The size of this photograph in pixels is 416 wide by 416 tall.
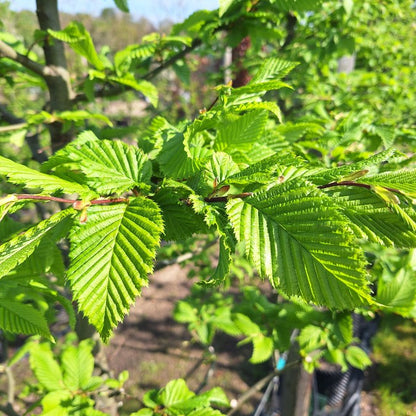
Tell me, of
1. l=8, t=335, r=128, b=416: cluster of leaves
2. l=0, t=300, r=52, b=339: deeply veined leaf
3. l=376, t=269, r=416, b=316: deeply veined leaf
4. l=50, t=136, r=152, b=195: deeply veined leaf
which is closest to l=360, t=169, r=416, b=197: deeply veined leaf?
l=50, t=136, r=152, b=195: deeply veined leaf

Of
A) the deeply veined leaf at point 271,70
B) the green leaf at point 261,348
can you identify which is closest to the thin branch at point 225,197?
the deeply veined leaf at point 271,70

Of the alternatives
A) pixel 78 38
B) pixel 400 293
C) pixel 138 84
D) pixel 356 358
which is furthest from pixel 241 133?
pixel 356 358

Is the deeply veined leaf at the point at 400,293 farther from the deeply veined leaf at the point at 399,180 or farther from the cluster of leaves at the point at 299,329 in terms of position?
the deeply veined leaf at the point at 399,180

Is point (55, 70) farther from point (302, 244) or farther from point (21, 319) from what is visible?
point (302, 244)

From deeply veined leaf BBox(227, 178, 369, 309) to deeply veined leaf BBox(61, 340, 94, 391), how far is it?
1199 millimetres

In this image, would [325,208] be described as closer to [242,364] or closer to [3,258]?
[3,258]

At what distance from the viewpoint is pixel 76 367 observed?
4.53 ft

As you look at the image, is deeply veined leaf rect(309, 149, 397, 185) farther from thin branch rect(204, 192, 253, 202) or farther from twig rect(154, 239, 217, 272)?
twig rect(154, 239, 217, 272)

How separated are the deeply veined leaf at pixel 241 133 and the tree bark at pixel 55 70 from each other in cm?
98

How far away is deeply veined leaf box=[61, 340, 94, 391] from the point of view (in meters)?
1.34

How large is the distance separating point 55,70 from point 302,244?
1.56 meters

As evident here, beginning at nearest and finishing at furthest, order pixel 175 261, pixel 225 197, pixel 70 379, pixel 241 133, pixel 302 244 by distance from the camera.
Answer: pixel 302 244 < pixel 225 197 < pixel 241 133 < pixel 70 379 < pixel 175 261

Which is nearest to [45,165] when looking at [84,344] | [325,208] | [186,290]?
[325,208]

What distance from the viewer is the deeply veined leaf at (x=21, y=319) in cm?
84
